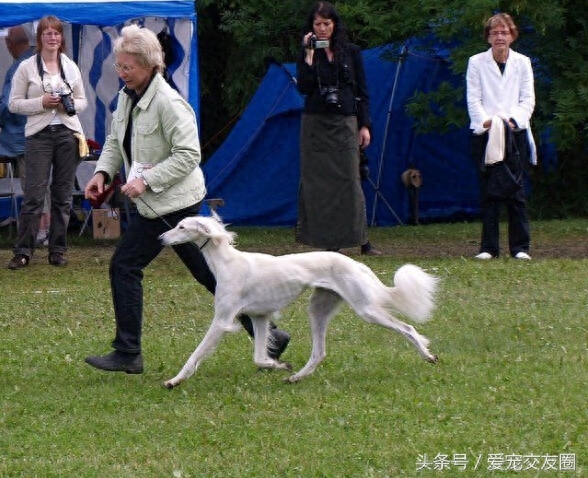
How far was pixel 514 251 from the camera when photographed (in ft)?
36.8

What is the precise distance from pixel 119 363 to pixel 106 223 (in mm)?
7415

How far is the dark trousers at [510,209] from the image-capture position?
36.2ft

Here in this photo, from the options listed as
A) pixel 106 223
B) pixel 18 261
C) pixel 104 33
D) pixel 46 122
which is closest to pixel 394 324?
pixel 46 122

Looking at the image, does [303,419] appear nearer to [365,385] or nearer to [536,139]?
[365,385]

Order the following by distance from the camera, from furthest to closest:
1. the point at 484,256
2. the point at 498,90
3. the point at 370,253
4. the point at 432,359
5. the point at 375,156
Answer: the point at 375,156
the point at 370,253
the point at 484,256
the point at 498,90
the point at 432,359

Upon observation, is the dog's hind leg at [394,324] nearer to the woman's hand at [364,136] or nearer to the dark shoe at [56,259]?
the woman's hand at [364,136]

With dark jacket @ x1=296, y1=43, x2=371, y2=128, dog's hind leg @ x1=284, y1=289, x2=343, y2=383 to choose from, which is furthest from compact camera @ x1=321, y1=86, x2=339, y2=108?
dog's hind leg @ x1=284, y1=289, x2=343, y2=383

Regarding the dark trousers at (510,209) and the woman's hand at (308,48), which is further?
the dark trousers at (510,209)

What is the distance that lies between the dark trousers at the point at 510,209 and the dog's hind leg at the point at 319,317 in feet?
15.4

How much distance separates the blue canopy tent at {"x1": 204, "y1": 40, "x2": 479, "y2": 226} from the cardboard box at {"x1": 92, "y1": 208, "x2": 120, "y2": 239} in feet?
6.27

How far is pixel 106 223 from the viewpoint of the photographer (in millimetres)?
13992

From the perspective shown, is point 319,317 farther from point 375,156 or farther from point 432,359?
point 375,156

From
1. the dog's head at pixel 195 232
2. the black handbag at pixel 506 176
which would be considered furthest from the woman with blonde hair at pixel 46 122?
the dog's head at pixel 195 232

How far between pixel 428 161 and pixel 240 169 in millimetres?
2255
